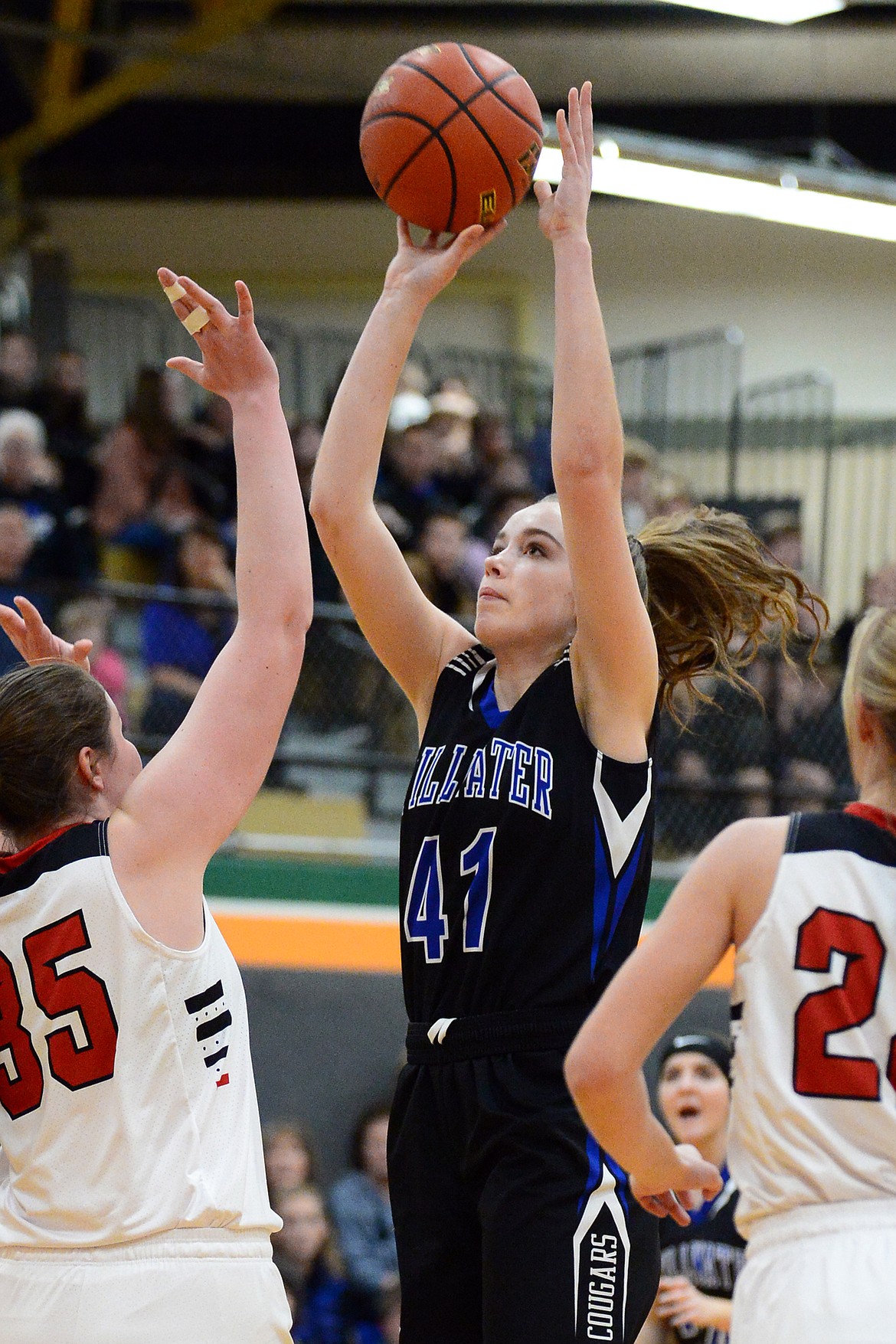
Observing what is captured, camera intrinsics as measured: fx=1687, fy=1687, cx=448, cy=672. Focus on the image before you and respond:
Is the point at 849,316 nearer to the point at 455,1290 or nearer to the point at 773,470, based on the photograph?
the point at 773,470

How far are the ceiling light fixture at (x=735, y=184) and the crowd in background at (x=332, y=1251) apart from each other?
5421 mm

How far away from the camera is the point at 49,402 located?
38.5ft

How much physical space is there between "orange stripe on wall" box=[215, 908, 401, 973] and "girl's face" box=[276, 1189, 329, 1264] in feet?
3.97

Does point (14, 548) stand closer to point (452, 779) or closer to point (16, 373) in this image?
point (16, 373)

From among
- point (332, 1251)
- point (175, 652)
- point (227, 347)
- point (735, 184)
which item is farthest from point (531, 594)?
point (735, 184)

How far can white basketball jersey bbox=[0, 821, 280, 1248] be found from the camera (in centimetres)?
241

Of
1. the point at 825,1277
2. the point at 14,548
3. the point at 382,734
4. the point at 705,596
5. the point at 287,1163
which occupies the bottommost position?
the point at 287,1163

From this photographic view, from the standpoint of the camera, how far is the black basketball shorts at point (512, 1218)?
2.59 meters

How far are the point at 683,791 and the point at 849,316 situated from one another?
912 cm

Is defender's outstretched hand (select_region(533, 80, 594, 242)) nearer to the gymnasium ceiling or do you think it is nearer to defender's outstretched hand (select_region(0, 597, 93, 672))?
defender's outstretched hand (select_region(0, 597, 93, 672))

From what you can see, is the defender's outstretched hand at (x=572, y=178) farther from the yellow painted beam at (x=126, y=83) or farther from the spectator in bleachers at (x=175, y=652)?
the yellow painted beam at (x=126, y=83)

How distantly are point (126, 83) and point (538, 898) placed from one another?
429 inches

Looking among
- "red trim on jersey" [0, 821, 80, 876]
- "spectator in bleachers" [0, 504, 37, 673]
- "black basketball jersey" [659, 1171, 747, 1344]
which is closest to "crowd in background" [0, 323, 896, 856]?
"spectator in bleachers" [0, 504, 37, 673]

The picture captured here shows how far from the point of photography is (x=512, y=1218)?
2617 millimetres
